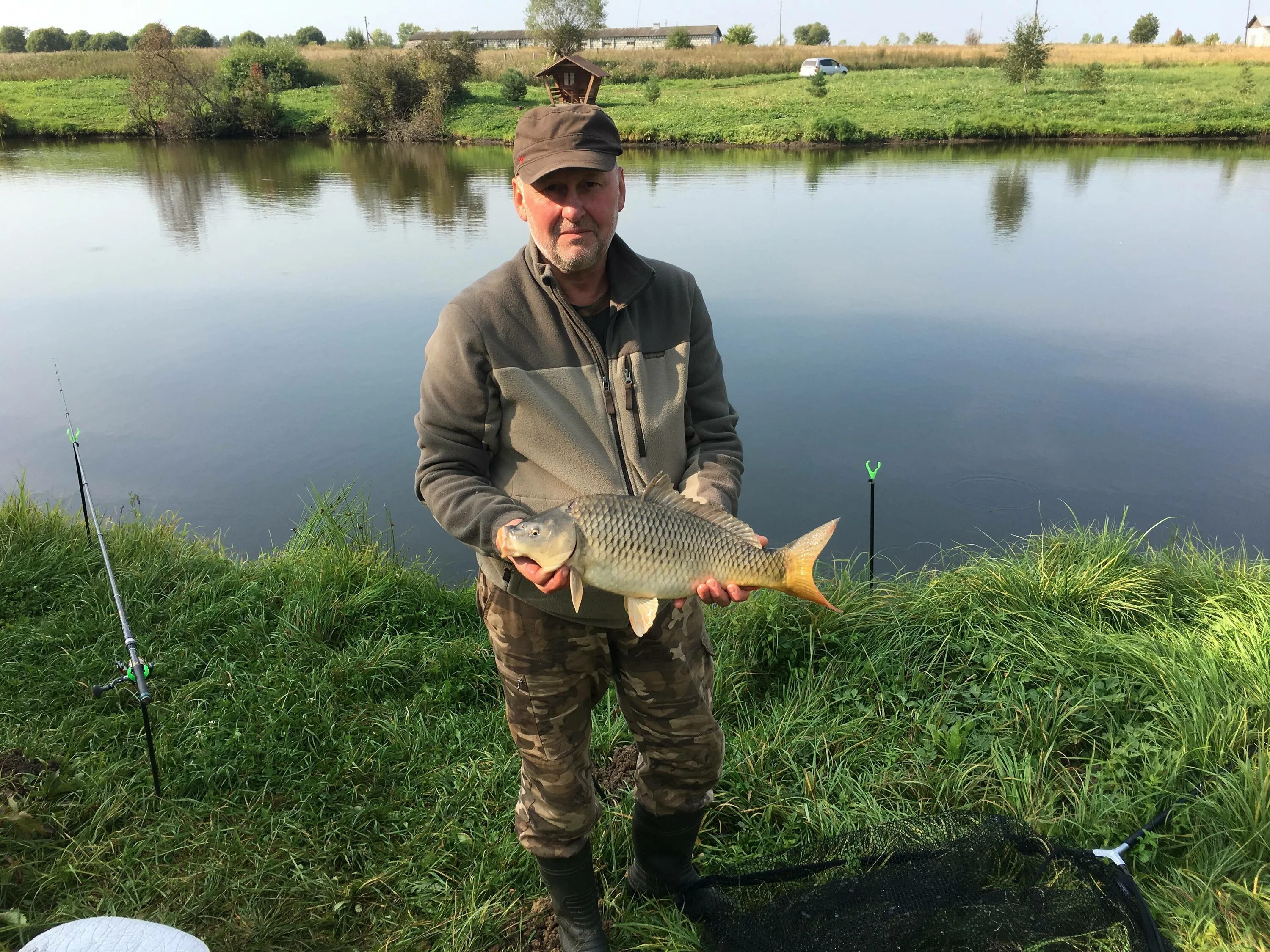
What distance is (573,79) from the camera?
6.88 feet

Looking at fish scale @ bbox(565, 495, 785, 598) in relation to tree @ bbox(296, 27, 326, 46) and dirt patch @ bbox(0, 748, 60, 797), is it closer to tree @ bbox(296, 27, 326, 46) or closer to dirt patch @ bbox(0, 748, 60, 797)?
dirt patch @ bbox(0, 748, 60, 797)

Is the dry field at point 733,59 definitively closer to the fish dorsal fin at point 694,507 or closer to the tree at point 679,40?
the tree at point 679,40

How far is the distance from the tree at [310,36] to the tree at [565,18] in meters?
32.9

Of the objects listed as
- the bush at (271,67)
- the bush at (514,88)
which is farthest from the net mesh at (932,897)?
the bush at (271,67)

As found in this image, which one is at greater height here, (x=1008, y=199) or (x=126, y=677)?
(x=1008, y=199)

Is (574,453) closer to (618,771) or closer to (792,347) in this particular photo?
(618,771)

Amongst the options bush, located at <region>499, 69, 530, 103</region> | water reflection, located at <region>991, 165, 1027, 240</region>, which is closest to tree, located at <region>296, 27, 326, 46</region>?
bush, located at <region>499, 69, 530, 103</region>

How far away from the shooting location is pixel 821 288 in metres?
9.66

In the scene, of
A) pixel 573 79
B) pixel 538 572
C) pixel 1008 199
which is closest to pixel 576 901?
pixel 538 572

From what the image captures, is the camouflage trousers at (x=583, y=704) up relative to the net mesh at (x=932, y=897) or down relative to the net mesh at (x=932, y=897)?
up

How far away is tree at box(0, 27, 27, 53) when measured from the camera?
6106 centimetres

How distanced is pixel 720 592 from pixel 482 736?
1.39 metres

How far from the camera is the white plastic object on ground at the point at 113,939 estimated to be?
1.54m

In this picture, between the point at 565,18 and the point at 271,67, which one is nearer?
the point at 271,67
